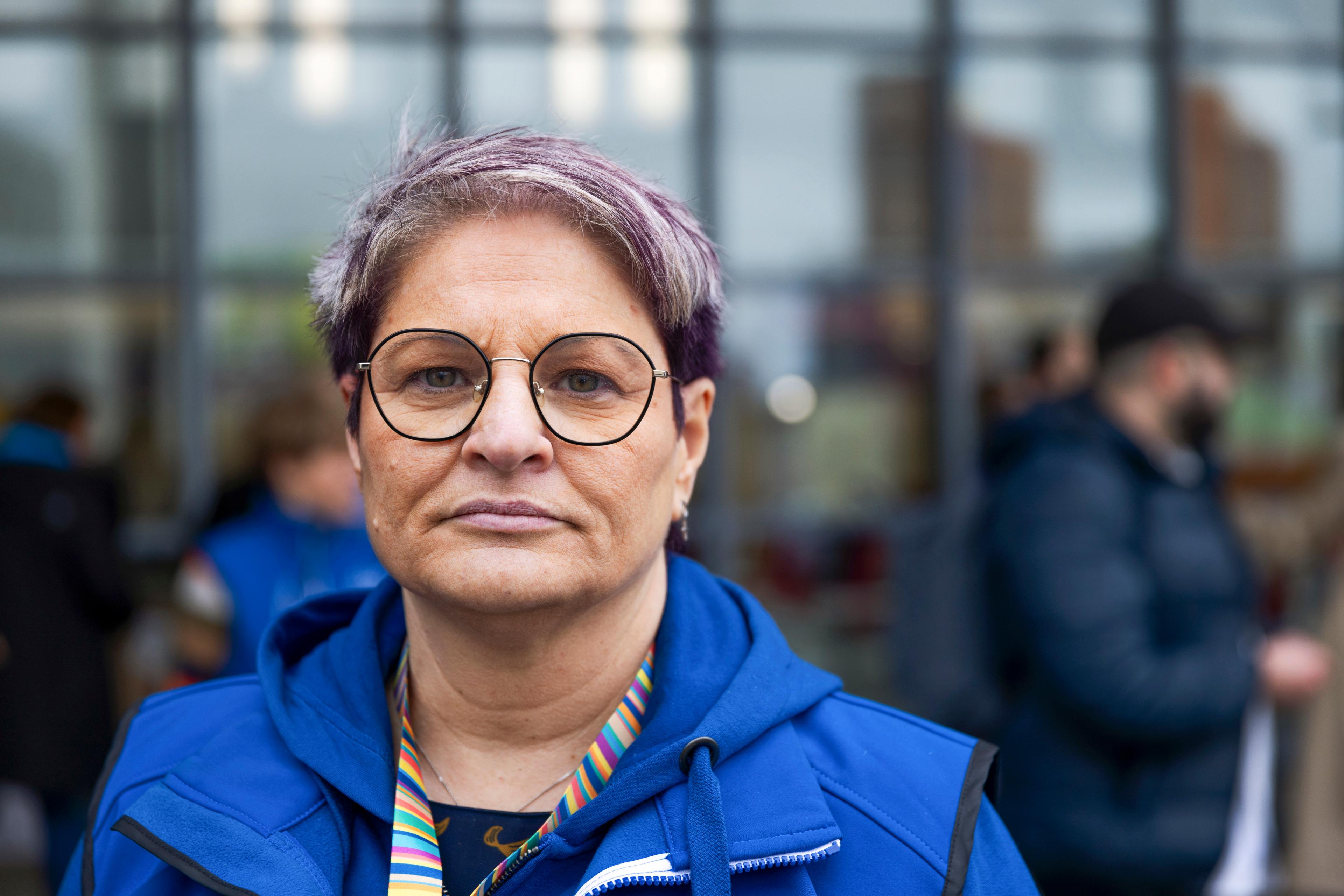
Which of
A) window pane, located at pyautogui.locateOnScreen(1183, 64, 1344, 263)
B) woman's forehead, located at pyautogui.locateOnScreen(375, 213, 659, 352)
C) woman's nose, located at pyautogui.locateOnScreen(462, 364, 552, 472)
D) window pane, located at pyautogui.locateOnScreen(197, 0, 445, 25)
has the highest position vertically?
window pane, located at pyautogui.locateOnScreen(197, 0, 445, 25)

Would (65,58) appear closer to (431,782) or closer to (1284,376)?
(431,782)

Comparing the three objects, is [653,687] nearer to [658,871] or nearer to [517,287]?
[658,871]

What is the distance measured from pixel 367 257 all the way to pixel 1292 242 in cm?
686

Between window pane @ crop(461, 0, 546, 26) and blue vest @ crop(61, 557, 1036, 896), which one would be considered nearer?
blue vest @ crop(61, 557, 1036, 896)

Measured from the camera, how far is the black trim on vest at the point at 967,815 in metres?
1.35

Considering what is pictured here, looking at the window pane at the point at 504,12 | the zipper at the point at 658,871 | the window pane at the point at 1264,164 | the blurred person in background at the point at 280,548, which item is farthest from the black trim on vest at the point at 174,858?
the window pane at the point at 1264,164

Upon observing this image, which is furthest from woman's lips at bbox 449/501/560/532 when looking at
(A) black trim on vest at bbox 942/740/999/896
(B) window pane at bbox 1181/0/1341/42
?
(B) window pane at bbox 1181/0/1341/42

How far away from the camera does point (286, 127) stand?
6535mm

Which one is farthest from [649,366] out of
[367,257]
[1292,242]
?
[1292,242]

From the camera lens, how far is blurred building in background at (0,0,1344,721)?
253 inches

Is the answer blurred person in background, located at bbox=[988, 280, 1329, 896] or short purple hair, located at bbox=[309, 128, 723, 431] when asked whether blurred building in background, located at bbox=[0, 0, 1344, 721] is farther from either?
short purple hair, located at bbox=[309, 128, 723, 431]

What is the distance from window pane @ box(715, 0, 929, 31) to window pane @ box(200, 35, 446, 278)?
1863 millimetres

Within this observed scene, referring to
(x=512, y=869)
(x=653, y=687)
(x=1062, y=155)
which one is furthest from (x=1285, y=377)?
(x=512, y=869)

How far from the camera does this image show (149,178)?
6.46m
